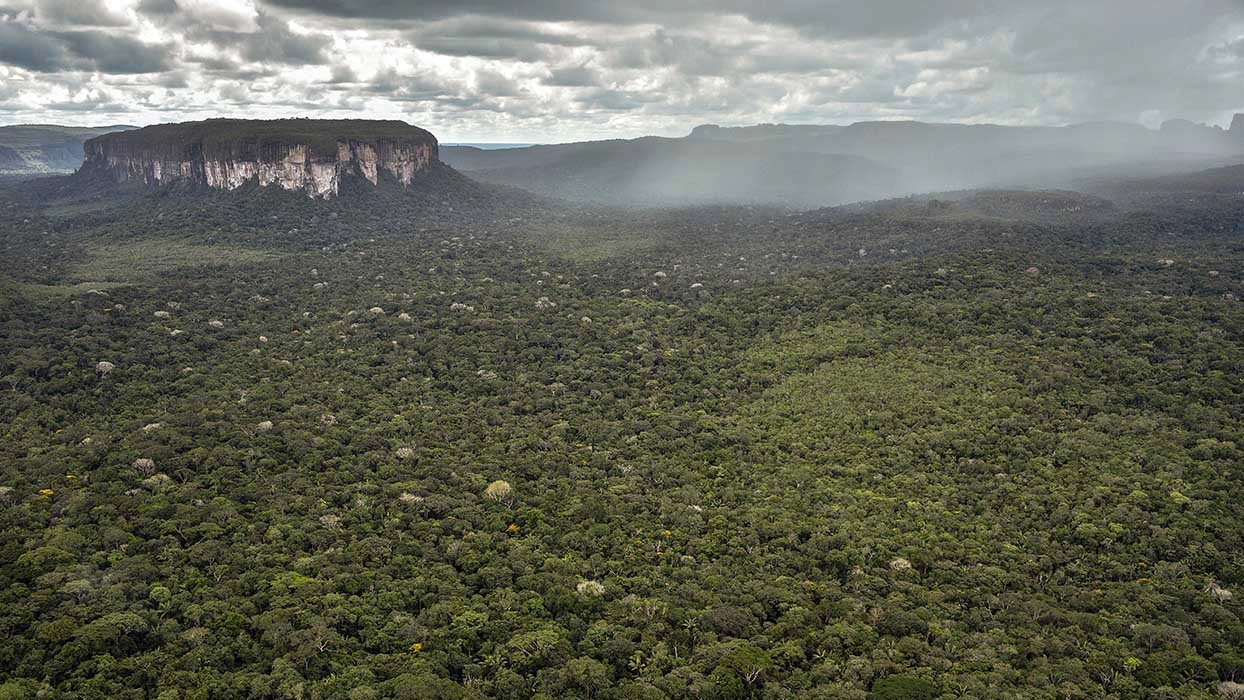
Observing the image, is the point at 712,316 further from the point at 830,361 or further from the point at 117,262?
the point at 117,262

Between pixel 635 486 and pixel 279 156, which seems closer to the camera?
pixel 635 486

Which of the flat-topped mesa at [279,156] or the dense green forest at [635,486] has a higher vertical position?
the flat-topped mesa at [279,156]

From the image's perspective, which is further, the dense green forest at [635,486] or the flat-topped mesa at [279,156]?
the flat-topped mesa at [279,156]

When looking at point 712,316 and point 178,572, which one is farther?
point 712,316

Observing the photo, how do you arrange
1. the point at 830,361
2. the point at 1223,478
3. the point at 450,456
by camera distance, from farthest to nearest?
the point at 830,361 → the point at 450,456 → the point at 1223,478

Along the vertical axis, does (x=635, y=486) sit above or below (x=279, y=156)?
below

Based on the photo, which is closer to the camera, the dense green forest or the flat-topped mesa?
the dense green forest

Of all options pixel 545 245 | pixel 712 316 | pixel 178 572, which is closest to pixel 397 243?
pixel 545 245

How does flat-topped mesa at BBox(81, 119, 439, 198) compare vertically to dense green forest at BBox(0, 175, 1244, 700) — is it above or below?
above
